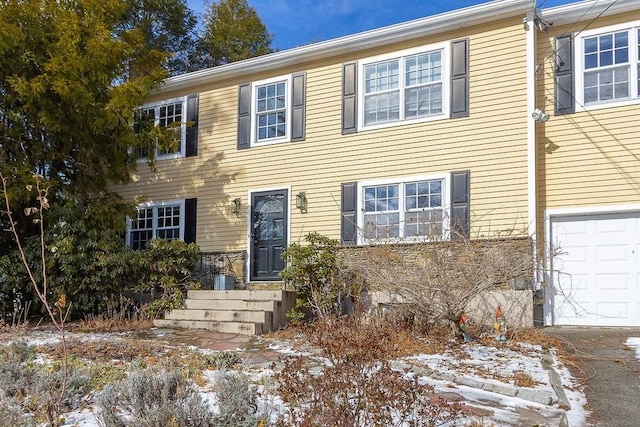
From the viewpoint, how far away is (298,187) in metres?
10.5

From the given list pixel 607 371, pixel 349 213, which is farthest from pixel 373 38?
pixel 607 371

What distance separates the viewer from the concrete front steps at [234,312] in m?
8.29

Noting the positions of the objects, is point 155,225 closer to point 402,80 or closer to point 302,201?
point 302,201

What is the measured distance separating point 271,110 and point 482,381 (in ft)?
24.6

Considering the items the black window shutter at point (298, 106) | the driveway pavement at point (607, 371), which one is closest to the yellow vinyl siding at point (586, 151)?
the driveway pavement at point (607, 371)

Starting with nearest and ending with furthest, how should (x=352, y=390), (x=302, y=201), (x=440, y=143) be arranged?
(x=352, y=390)
(x=440, y=143)
(x=302, y=201)

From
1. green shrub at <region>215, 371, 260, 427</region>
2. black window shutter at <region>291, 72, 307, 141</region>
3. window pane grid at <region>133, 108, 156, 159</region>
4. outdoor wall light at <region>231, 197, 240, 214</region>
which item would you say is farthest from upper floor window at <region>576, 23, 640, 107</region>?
window pane grid at <region>133, 108, 156, 159</region>

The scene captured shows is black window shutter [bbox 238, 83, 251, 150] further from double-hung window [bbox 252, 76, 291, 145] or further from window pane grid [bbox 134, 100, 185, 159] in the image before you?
window pane grid [bbox 134, 100, 185, 159]

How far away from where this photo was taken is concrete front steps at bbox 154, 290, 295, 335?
8.29 meters

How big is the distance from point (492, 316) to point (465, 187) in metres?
2.20

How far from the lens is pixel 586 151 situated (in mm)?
8508

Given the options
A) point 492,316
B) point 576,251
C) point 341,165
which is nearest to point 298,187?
point 341,165

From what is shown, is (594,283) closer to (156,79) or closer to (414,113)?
(414,113)

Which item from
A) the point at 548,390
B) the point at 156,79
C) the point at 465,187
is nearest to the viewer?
the point at 548,390
